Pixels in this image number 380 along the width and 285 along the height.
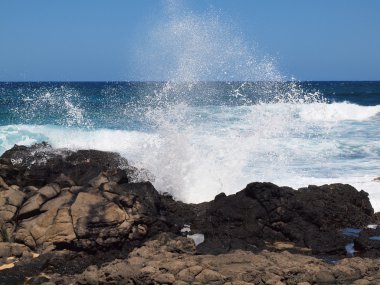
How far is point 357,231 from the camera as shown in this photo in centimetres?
1005

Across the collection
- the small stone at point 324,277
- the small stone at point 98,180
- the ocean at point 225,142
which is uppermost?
the ocean at point 225,142

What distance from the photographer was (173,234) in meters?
9.07

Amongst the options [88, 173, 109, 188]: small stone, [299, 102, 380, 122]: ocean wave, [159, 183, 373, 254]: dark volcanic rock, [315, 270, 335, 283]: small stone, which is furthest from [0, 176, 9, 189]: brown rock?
[299, 102, 380, 122]: ocean wave

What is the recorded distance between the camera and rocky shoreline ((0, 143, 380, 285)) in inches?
300

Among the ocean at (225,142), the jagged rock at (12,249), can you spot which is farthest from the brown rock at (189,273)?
the ocean at (225,142)

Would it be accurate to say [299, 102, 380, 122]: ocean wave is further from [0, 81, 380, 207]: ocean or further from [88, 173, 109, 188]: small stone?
[88, 173, 109, 188]: small stone

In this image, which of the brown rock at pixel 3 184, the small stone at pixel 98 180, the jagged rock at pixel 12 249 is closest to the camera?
the jagged rock at pixel 12 249

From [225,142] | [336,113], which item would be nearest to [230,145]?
[225,142]

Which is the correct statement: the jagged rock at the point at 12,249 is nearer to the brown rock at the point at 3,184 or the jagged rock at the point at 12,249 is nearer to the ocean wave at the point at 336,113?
the brown rock at the point at 3,184

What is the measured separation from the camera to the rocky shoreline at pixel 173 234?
7629mm

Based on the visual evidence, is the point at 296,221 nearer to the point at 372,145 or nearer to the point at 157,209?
the point at 157,209

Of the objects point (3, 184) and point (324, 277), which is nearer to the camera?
point (324, 277)

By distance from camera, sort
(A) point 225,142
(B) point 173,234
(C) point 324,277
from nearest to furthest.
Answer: (C) point 324,277
(B) point 173,234
(A) point 225,142

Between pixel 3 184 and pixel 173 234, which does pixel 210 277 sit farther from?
pixel 3 184
